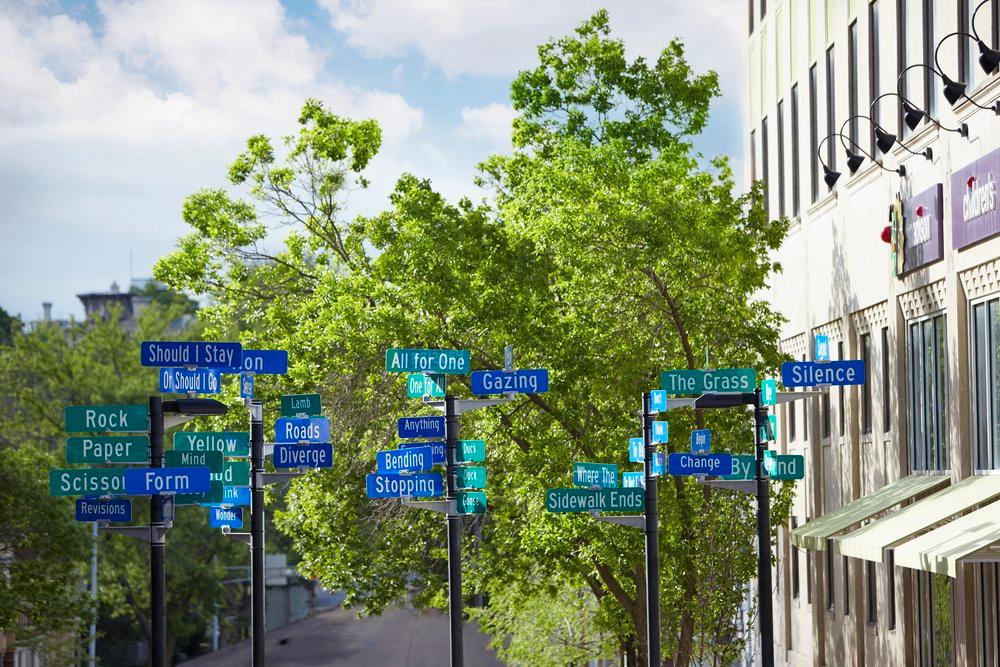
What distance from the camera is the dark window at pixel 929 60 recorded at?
23797 millimetres

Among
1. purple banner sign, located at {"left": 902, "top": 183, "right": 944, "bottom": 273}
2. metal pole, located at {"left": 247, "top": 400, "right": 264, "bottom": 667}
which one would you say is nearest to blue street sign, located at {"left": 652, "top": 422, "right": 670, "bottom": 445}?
metal pole, located at {"left": 247, "top": 400, "right": 264, "bottom": 667}

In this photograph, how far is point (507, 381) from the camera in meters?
17.1

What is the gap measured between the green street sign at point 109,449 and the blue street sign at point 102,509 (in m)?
0.54

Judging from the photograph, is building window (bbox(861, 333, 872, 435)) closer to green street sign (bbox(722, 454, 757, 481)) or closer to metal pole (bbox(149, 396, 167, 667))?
green street sign (bbox(722, 454, 757, 481))

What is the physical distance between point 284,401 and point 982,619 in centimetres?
1061

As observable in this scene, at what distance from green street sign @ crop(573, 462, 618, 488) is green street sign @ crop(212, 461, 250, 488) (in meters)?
3.81

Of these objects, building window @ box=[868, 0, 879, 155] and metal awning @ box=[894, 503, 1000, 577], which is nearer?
metal awning @ box=[894, 503, 1000, 577]

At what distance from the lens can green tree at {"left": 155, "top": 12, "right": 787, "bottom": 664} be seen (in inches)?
956

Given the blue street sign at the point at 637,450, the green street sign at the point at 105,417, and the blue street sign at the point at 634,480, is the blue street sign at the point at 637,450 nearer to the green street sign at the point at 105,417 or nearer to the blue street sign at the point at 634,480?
the blue street sign at the point at 634,480

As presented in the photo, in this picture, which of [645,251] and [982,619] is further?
[645,251]

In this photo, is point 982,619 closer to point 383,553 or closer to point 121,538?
point 383,553

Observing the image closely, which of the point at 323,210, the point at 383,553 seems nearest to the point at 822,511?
the point at 383,553

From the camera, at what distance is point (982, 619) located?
21828mm

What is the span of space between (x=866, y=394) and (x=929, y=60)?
7073 mm
